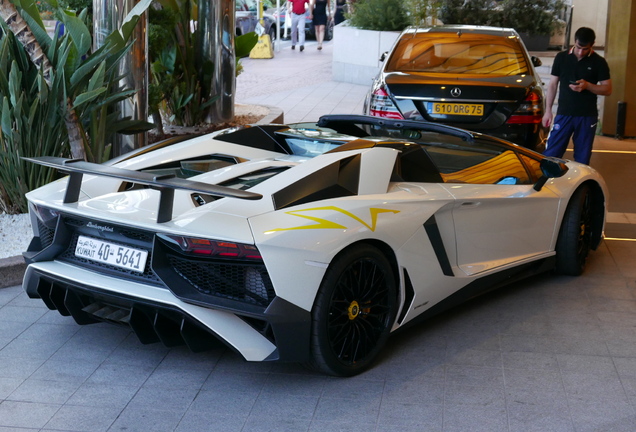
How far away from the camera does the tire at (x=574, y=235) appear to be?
5.94 meters

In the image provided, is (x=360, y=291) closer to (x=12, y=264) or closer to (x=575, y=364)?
(x=575, y=364)

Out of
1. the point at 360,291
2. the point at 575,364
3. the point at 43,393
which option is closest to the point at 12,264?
the point at 43,393

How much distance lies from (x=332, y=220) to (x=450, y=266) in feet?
3.56

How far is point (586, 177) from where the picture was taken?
6.05m

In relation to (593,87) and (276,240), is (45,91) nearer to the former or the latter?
(276,240)

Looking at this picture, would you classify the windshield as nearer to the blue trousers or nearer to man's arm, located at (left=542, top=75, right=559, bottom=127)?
man's arm, located at (left=542, top=75, right=559, bottom=127)

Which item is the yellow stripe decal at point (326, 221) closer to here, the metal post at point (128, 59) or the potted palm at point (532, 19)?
the metal post at point (128, 59)

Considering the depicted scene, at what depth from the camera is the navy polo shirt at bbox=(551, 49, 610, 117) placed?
8.50 meters

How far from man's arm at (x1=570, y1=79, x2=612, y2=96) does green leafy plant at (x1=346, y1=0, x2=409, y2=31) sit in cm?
1082

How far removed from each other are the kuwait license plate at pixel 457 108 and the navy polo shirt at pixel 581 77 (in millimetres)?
834

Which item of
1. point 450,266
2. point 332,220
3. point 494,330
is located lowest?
point 494,330

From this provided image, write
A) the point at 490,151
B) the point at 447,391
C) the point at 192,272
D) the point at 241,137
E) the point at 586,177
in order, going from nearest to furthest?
1. the point at 192,272
2. the point at 447,391
3. the point at 241,137
4. the point at 490,151
5. the point at 586,177

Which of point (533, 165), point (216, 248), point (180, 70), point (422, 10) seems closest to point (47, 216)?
point (216, 248)

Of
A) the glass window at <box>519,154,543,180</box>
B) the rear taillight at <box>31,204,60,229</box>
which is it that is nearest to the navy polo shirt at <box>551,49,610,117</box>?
the glass window at <box>519,154,543,180</box>
